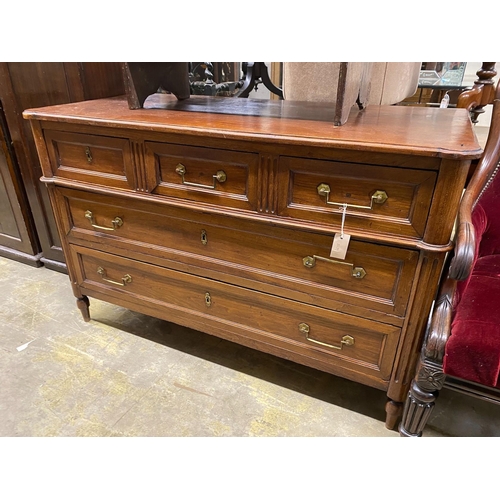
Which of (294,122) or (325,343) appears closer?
(294,122)

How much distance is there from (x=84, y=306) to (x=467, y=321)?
65.4 inches

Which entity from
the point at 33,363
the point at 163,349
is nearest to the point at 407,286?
the point at 163,349

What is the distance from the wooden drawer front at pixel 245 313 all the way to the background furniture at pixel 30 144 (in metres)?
0.71

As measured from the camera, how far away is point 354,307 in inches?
48.4

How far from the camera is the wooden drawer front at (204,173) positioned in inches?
46.3

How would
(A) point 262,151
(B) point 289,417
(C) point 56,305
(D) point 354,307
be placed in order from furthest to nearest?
1. (C) point 56,305
2. (B) point 289,417
3. (D) point 354,307
4. (A) point 262,151

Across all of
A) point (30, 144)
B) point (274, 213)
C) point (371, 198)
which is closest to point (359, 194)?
point (371, 198)

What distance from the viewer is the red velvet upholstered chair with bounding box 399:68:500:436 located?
1.01m

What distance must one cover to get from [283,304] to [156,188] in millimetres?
598

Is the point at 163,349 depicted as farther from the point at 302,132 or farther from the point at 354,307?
the point at 302,132

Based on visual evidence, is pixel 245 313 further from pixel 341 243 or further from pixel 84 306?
pixel 84 306

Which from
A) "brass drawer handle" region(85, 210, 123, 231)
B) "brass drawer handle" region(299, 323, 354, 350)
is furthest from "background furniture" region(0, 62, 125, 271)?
"brass drawer handle" region(299, 323, 354, 350)

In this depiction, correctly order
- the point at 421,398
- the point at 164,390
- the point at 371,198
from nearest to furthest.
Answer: the point at 371,198 → the point at 421,398 → the point at 164,390

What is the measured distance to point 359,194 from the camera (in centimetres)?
107
